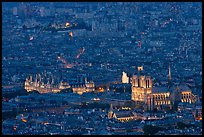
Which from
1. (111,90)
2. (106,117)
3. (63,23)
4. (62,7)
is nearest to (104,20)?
(63,23)

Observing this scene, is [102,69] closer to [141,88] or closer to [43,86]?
[43,86]

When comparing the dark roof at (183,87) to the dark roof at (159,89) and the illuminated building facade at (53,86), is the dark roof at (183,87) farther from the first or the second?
the illuminated building facade at (53,86)

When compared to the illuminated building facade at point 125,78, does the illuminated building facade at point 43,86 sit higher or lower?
higher

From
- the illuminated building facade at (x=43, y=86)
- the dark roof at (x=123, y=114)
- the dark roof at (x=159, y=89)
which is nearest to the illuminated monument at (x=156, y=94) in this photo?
the dark roof at (x=159, y=89)

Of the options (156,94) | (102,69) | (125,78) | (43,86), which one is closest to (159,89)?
(156,94)

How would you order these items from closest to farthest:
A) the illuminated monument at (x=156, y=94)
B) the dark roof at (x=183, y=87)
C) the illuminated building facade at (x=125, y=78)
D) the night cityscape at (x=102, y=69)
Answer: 1. the night cityscape at (x=102, y=69)
2. the illuminated monument at (x=156, y=94)
3. the dark roof at (x=183, y=87)
4. the illuminated building facade at (x=125, y=78)

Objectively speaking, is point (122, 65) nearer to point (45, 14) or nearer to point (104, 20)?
point (104, 20)

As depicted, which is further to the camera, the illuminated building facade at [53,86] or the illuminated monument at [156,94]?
the illuminated building facade at [53,86]

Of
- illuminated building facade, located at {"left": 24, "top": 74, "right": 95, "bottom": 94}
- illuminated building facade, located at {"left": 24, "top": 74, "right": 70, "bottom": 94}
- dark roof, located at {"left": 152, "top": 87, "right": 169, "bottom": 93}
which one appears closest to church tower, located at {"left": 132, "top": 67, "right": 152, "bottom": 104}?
dark roof, located at {"left": 152, "top": 87, "right": 169, "bottom": 93}
